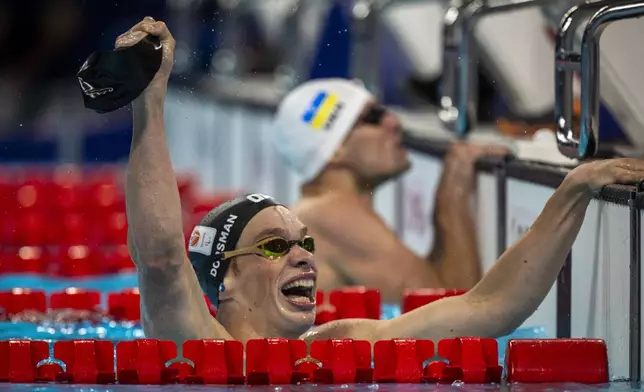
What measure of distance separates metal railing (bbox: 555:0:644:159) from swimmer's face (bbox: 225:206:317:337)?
0.84 meters

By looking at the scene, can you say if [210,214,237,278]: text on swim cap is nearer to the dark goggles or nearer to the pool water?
the pool water

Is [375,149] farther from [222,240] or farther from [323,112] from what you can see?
[222,240]

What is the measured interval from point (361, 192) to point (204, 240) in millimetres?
2195

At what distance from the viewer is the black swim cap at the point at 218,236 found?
349 cm

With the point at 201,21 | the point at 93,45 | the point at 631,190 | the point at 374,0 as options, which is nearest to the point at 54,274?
the point at 374,0

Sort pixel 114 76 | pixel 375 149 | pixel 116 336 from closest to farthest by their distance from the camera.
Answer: pixel 114 76, pixel 116 336, pixel 375 149

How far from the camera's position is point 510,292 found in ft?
11.6

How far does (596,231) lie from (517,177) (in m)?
1.03

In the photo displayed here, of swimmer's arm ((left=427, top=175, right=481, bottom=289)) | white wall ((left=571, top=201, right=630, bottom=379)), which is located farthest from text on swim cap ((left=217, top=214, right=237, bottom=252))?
swimmer's arm ((left=427, top=175, right=481, bottom=289))

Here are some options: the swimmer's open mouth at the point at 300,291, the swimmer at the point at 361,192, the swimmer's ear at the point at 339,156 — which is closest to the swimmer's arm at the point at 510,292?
the swimmer's open mouth at the point at 300,291

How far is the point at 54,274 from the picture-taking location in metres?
6.89

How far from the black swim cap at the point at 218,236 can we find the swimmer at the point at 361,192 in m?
1.77

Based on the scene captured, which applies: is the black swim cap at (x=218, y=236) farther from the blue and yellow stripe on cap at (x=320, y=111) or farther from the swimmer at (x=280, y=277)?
the blue and yellow stripe on cap at (x=320, y=111)

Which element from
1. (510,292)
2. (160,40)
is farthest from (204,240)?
(510,292)
